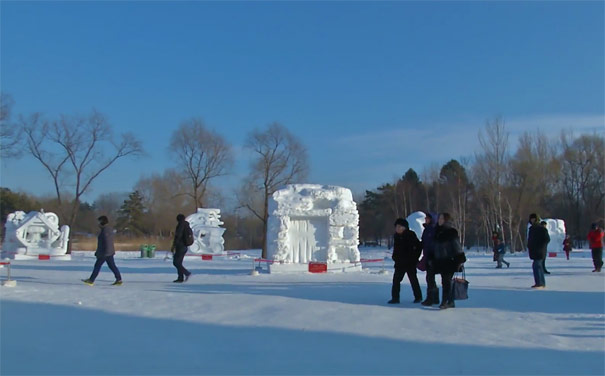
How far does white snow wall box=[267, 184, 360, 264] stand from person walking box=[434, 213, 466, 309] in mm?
9526

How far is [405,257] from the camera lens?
9.20m

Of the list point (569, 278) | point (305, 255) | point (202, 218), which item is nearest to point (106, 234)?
point (305, 255)

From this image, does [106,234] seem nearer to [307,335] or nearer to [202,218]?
[307,335]

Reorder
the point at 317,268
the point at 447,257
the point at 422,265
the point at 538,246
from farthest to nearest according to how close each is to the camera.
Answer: the point at 317,268 → the point at 538,246 → the point at 422,265 → the point at 447,257

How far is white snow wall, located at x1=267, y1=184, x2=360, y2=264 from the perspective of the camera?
18016 mm

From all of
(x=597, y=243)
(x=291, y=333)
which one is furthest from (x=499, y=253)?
(x=291, y=333)

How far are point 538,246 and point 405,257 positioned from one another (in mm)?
3560

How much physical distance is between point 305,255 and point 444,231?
9911 millimetres

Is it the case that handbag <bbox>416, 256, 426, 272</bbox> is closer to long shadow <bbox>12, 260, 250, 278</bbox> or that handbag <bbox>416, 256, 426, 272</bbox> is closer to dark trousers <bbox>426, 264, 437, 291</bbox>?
dark trousers <bbox>426, 264, 437, 291</bbox>

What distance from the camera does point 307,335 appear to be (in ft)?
21.7

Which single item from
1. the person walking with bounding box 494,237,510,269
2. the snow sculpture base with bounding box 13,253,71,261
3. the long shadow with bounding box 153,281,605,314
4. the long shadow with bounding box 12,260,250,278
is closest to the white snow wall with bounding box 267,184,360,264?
the long shadow with bounding box 12,260,250,278

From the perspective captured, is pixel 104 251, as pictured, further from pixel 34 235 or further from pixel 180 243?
pixel 34 235

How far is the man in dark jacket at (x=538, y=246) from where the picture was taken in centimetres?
1092

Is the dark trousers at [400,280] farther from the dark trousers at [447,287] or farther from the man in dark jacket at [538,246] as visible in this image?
the man in dark jacket at [538,246]
